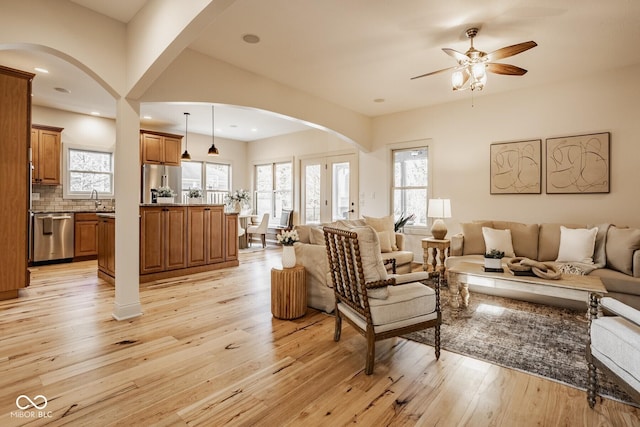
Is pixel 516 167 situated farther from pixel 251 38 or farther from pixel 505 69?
pixel 251 38

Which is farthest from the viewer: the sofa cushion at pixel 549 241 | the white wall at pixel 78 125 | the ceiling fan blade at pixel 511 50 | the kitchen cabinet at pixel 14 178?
the white wall at pixel 78 125

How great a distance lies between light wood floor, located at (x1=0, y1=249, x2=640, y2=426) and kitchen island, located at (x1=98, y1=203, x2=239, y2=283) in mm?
1344

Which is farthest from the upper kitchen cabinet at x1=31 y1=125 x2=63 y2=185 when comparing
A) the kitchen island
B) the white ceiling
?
the kitchen island

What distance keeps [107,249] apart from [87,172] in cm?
324

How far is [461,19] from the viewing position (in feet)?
10.0

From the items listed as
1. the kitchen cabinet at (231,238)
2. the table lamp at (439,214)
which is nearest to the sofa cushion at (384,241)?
the table lamp at (439,214)

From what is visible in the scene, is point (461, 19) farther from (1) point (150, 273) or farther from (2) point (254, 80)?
(1) point (150, 273)

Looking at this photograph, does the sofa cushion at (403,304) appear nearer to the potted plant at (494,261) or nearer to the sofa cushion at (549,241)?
the potted plant at (494,261)

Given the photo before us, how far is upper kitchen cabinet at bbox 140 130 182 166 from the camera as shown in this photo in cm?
699

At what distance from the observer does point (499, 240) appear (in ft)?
13.8

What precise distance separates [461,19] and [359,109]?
3.00 m

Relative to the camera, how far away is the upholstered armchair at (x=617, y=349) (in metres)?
1.45

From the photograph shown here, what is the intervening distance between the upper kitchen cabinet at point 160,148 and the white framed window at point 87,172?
2.54 feet

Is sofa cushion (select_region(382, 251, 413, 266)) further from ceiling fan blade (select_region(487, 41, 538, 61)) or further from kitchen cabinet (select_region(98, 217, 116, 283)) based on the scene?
kitchen cabinet (select_region(98, 217, 116, 283))
